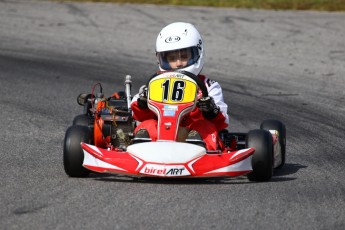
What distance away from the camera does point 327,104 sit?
10812 mm

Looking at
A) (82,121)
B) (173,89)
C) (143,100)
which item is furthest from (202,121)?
(82,121)

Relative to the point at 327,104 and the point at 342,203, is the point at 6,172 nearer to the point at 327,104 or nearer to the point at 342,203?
the point at 342,203

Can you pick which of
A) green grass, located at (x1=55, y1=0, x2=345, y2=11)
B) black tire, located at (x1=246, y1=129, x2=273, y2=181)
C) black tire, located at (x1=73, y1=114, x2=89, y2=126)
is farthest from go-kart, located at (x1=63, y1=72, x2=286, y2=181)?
green grass, located at (x1=55, y1=0, x2=345, y2=11)

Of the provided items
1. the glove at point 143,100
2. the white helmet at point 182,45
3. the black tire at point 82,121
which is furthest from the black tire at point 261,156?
the black tire at point 82,121

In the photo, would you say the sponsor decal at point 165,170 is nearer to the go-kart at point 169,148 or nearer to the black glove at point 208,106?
the go-kart at point 169,148

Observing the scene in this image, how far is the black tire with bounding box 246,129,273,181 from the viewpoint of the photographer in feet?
22.4

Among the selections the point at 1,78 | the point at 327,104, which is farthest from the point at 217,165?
the point at 1,78

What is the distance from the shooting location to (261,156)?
686 cm

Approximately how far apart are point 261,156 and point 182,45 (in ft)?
4.45

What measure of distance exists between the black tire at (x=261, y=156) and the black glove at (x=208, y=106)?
0.45 metres

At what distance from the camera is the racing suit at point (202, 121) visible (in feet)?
23.6

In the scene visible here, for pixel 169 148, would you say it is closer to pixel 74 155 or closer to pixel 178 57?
pixel 74 155

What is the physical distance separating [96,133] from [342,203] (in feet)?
7.47

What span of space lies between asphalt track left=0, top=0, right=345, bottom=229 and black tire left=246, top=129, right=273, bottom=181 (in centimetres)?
11
